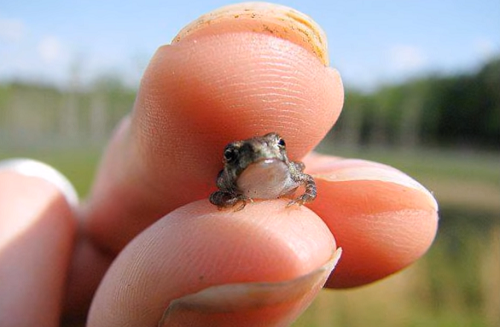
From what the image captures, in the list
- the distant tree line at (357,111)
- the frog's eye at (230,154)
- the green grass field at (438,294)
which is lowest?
the distant tree line at (357,111)

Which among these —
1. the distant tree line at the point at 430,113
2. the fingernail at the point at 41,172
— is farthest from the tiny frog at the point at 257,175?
the distant tree line at the point at 430,113

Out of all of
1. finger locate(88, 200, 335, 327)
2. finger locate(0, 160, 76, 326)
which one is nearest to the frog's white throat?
→ finger locate(88, 200, 335, 327)

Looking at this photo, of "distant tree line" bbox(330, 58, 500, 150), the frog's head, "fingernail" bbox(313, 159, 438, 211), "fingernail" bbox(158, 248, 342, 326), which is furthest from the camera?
"distant tree line" bbox(330, 58, 500, 150)

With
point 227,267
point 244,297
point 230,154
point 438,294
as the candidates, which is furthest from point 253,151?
point 438,294

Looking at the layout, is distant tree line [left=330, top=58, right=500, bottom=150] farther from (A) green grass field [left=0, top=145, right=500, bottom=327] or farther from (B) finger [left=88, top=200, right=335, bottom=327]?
(B) finger [left=88, top=200, right=335, bottom=327]

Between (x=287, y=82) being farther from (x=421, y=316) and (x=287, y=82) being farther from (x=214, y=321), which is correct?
(x=421, y=316)

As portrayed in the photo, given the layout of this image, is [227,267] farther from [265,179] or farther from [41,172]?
[41,172]

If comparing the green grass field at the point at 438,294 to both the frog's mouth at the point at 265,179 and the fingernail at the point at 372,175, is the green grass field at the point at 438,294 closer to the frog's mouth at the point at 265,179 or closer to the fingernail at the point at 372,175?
the fingernail at the point at 372,175
